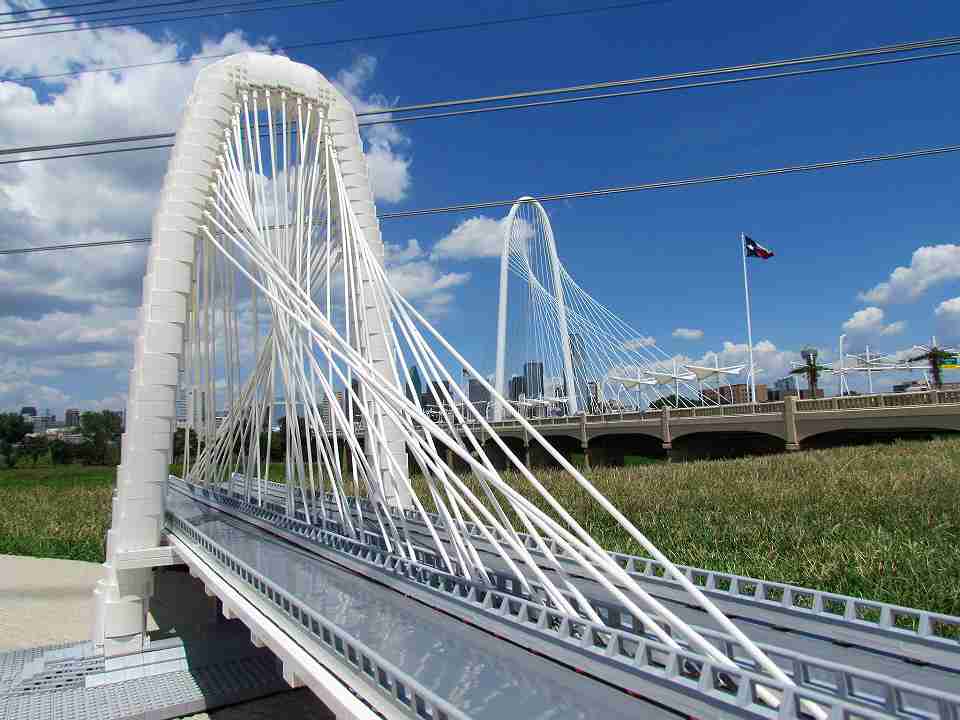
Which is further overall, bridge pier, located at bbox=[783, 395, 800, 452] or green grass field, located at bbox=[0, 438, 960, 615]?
bridge pier, located at bbox=[783, 395, 800, 452]

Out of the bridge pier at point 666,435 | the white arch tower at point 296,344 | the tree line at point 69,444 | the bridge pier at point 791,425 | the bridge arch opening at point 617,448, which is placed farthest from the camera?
the tree line at point 69,444

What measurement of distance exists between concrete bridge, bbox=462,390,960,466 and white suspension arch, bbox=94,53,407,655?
2328 cm

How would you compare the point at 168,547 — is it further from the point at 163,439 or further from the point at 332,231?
the point at 332,231

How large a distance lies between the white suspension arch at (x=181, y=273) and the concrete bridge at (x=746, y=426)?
23284 millimetres

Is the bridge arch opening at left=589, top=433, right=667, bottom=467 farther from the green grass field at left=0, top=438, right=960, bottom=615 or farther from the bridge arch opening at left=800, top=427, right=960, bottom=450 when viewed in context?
the green grass field at left=0, top=438, right=960, bottom=615

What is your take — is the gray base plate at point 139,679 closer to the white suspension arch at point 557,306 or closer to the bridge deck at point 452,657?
the bridge deck at point 452,657

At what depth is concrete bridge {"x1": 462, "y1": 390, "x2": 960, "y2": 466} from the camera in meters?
27.6

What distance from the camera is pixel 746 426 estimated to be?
111ft

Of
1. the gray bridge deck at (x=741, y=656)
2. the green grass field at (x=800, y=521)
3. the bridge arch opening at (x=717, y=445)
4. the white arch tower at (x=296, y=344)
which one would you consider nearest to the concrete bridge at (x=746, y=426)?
the bridge arch opening at (x=717, y=445)

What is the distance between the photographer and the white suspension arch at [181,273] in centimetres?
1087

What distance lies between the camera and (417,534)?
33.5 feet

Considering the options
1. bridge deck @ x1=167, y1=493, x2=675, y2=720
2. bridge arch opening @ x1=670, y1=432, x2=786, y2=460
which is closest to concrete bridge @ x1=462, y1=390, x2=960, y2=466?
bridge arch opening @ x1=670, y1=432, x2=786, y2=460

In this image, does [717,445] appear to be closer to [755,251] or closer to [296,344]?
[755,251]

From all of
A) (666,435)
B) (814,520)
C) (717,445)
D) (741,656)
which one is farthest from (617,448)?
(741,656)
